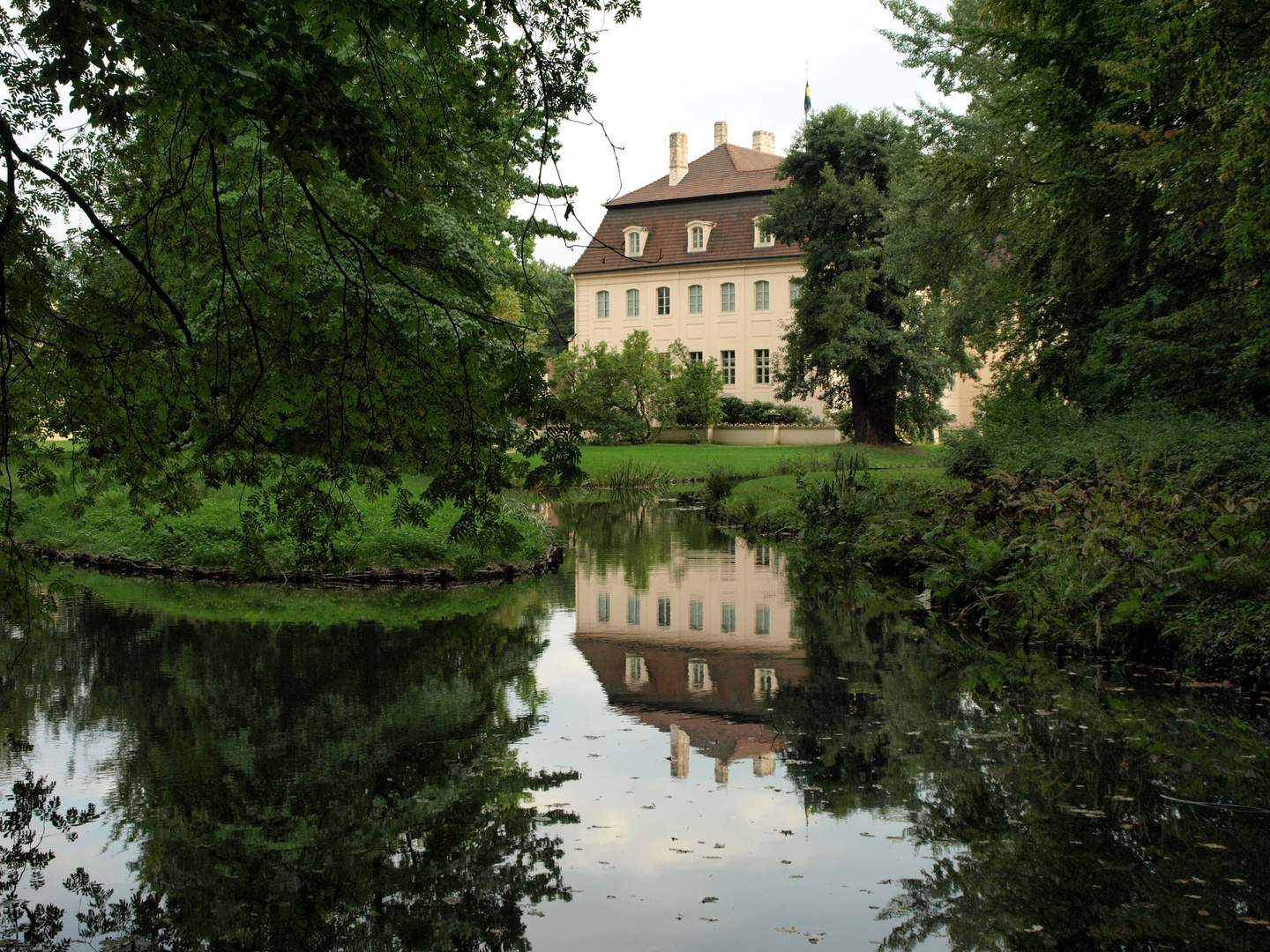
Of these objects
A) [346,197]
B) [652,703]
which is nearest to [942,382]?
[346,197]

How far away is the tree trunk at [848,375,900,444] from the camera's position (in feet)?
141

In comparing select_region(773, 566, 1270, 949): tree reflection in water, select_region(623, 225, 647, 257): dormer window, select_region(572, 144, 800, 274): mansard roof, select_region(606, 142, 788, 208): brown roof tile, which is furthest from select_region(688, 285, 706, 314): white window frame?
select_region(773, 566, 1270, 949): tree reflection in water

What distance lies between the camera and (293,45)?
488 centimetres

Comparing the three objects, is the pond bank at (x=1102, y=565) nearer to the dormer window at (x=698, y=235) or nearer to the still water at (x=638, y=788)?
the still water at (x=638, y=788)

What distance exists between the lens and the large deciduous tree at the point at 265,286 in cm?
523

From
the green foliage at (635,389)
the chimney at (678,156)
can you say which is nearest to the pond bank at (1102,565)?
the green foliage at (635,389)

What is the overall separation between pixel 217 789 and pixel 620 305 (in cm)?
5632

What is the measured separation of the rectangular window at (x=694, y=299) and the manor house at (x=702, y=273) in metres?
0.05

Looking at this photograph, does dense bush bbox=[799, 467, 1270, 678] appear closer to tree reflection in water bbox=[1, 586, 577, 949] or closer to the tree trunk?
tree reflection in water bbox=[1, 586, 577, 949]

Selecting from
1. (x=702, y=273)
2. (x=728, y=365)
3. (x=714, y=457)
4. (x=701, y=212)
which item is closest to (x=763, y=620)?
(x=714, y=457)

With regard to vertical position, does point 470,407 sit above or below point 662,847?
above

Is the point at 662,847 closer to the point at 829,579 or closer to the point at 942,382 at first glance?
the point at 829,579

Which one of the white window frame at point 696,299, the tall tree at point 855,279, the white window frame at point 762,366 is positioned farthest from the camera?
the white window frame at point 696,299

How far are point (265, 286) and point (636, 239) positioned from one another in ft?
176
